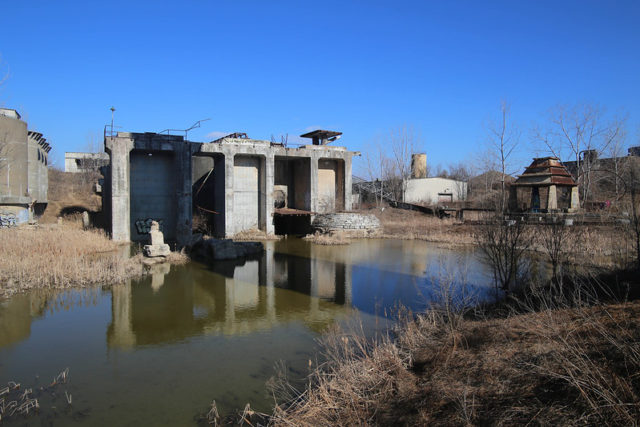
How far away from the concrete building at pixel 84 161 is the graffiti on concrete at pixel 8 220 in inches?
1042

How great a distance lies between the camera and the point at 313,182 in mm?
30516

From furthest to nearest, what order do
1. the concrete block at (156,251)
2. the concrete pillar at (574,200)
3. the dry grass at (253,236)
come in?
the dry grass at (253,236) → the concrete pillar at (574,200) → the concrete block at (156,251)

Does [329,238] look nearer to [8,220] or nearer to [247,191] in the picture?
[247,191]

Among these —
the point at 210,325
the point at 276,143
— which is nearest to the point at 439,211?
the point at 276,143

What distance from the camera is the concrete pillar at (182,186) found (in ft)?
83.3

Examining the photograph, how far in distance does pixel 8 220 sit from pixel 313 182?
770 inches

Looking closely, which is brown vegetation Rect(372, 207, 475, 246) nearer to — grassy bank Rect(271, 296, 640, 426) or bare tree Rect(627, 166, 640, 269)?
bare tree Rect(627, 166, 640, 269)

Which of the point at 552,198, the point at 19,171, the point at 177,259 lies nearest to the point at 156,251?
the point at 177,259

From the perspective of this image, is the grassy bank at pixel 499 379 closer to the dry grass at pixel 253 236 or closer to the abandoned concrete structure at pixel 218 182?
the abandoned concrete structure at pixel 218 182

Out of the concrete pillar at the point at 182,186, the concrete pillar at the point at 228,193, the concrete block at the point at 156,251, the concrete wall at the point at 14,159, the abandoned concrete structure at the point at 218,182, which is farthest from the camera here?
the concrete wall at the point at 14,159

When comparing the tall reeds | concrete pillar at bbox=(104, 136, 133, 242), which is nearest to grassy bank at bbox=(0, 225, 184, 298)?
the tall reeds

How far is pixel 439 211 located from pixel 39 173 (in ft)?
115

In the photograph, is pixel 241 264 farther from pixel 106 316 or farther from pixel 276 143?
pixel 276 143

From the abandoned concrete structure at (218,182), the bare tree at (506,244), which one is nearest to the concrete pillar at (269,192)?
the abandoned concrete structure at (218,182)
